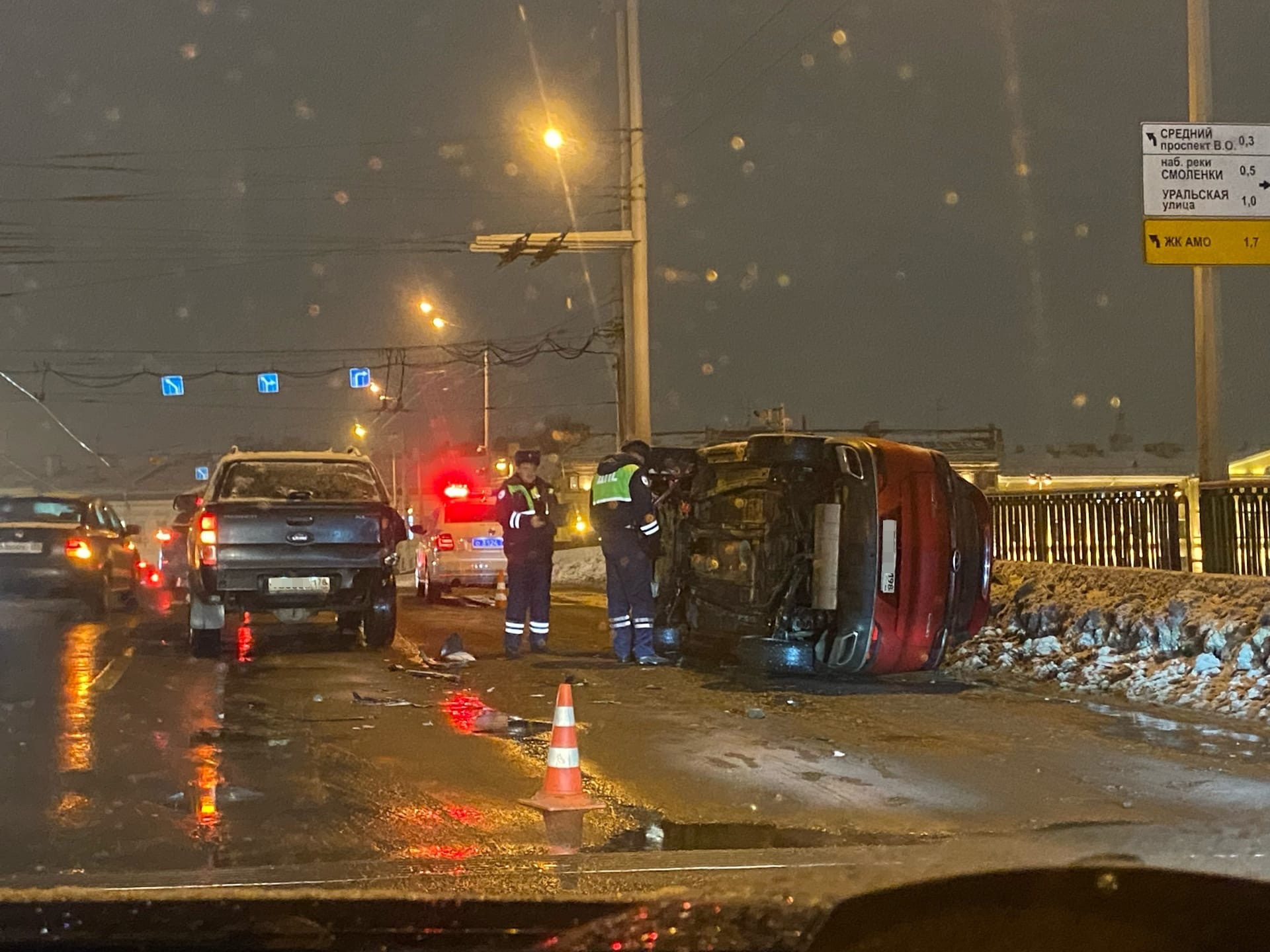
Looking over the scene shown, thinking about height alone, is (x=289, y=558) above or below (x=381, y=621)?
above

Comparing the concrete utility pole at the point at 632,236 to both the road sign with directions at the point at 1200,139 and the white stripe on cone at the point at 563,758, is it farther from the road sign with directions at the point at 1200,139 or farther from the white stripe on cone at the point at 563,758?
the white stripe on cone at the point at 563,758

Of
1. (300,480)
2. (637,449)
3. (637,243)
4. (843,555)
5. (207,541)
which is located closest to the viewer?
(843,555)

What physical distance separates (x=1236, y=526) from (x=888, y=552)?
169 inches

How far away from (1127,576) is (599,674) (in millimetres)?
4908

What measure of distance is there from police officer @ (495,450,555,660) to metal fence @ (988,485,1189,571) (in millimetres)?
3995

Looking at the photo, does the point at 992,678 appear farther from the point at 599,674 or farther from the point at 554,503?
the point at 554,503

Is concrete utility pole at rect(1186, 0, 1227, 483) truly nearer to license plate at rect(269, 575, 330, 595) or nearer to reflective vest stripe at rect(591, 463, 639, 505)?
reflective vest stripe at rect(591, 463, 639, 505)

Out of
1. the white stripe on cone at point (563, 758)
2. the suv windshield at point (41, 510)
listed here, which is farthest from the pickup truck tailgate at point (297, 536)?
the suv windshield at point (41, 510)

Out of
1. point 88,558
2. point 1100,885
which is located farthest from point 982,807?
point 88,558

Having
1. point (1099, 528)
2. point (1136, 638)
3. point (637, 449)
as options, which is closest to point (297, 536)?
point (637, 449)

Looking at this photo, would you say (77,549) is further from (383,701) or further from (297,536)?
(383,701)

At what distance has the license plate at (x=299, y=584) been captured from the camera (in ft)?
39.0

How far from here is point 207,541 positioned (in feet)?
38.5

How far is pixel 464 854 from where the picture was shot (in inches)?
213
